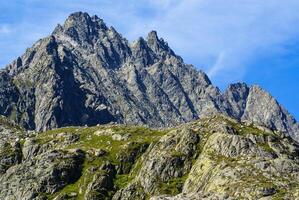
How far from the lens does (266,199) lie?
197250 mm

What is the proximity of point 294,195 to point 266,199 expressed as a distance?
10058 mm

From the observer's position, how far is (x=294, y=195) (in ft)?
650
